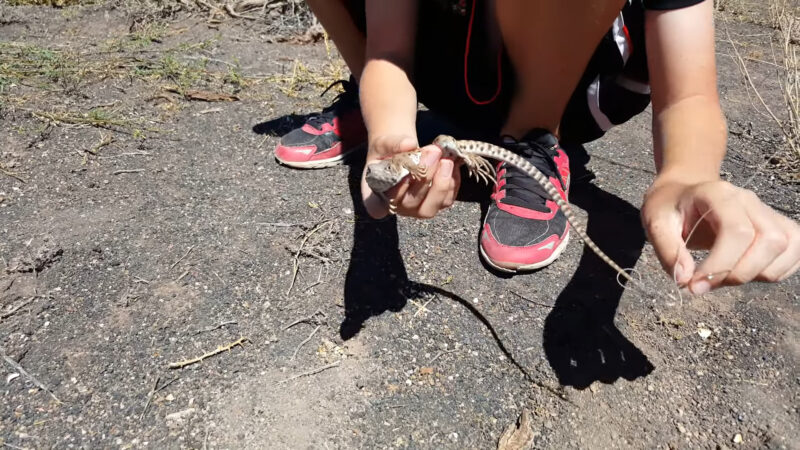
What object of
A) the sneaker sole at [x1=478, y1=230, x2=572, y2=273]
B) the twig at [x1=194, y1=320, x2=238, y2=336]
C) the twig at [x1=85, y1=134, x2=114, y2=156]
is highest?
the sneaker sole at [x1=478, y1=230, x2=572, y2=273]

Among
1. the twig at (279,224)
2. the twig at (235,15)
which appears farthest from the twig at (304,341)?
the twig at (235,15)

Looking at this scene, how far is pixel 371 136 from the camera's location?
176 cm

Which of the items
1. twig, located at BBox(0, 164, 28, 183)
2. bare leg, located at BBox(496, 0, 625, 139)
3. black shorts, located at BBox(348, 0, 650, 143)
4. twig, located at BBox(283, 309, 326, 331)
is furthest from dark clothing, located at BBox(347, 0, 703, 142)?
twig, located at BBox(0, 164, 28, 183)

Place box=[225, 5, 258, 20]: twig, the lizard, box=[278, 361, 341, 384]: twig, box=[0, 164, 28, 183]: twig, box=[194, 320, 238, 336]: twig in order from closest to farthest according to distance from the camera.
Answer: the lizard
box=[278, 361, 341, 384]: twig
box=[194, 320, 238, 336]: twig
box=[0, 164, 28, 183]: twig
box=[225, 5, 258, 20]: twig

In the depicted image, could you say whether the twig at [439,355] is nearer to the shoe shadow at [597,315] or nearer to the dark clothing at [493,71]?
the shoe shadow at [597,315]

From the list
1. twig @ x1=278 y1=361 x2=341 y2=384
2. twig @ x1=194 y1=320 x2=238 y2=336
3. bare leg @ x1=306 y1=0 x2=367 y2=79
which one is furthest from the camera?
bare leg @ x1=306 y1=0 x2=367 y2=79

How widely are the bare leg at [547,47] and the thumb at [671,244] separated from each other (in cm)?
75

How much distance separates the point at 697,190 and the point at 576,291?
2.77 ft

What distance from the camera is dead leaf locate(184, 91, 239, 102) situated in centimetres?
306

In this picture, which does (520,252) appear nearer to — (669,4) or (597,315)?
(597,315)

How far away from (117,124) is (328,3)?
1.20 meters

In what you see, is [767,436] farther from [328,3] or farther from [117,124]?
[117,124]

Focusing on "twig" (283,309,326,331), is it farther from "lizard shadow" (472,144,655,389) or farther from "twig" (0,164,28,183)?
"twig" (0,164,28,183)

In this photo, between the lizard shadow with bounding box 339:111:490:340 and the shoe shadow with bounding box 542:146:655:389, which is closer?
the shoe shadow with bounding box 542:146:655:389
